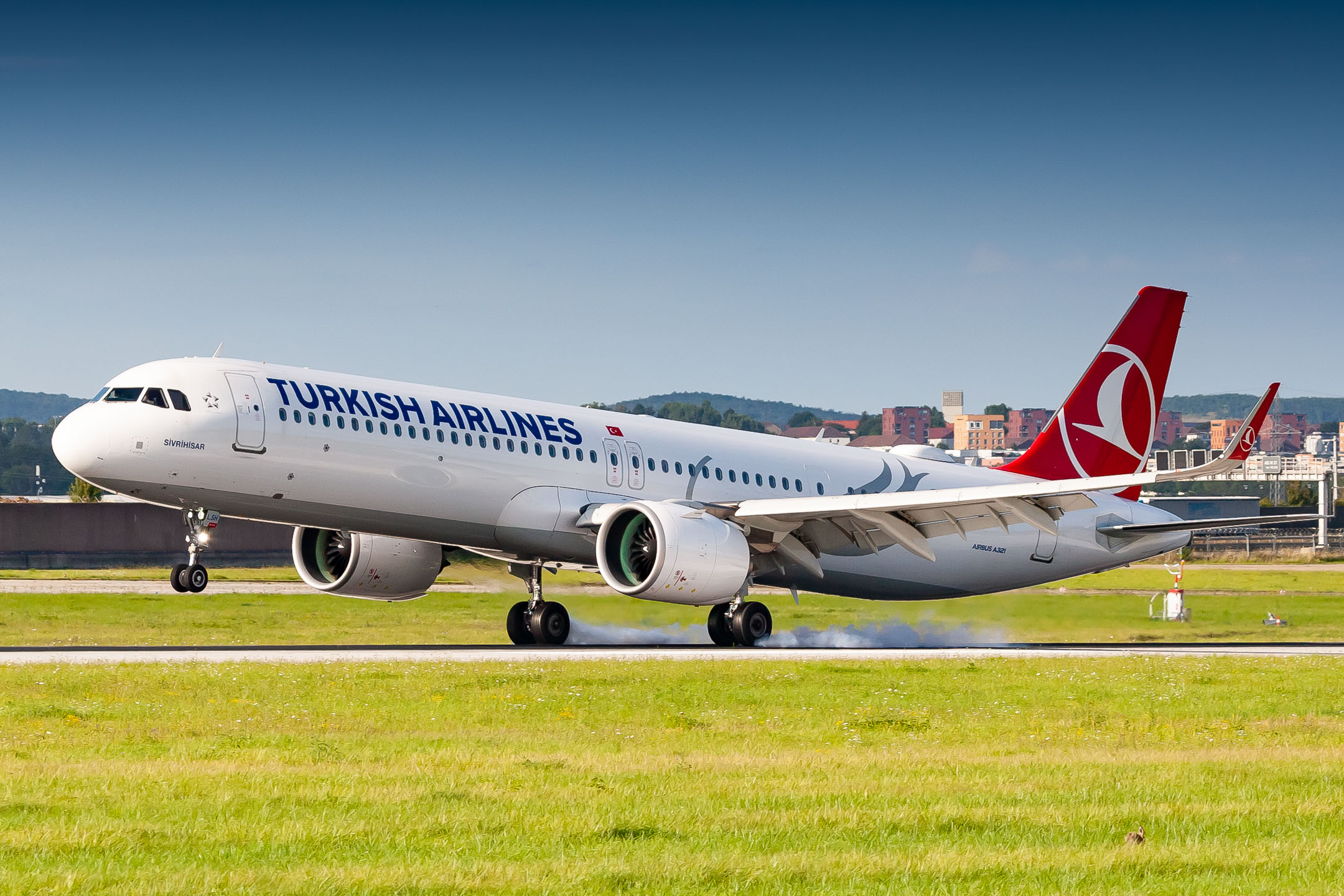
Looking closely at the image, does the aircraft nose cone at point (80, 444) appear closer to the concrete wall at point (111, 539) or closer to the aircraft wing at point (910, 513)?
the aircraft wing at point (910, 513)

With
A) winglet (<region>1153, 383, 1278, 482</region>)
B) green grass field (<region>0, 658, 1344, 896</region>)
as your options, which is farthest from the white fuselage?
winglet (<region>1153, 383, 1278, 482</region>)

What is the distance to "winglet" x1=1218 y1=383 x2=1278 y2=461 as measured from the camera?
A: 24781mm

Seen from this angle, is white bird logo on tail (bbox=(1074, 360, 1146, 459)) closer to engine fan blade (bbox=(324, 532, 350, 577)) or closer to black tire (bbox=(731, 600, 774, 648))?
black tire (bbox=(731, 600, 774, 648))

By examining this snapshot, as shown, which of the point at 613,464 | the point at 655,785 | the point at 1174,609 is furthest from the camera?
the point at 1174,609

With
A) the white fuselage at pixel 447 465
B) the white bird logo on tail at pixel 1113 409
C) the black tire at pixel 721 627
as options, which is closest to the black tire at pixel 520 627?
the white fuselage at pixel 447 465

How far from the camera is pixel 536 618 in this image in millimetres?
30125

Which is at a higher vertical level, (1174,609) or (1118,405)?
(1118,405)

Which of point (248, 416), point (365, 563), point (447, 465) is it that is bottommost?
point (365, 563)

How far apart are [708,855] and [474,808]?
2.15 metres

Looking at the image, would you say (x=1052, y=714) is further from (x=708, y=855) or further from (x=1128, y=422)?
(x=1128, y=422)

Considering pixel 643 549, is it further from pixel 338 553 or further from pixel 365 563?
pixel 338 553

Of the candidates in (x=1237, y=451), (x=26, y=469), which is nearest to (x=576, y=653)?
(x=1237, y=451)

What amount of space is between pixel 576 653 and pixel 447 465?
13.1ft

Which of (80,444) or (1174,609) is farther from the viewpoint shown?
(1174,609)
